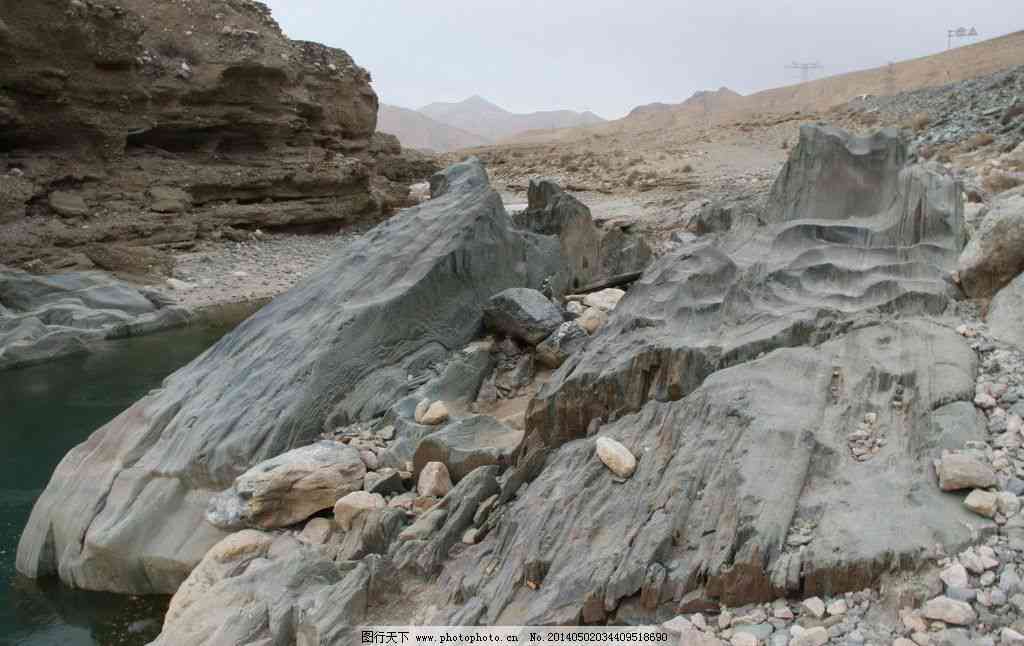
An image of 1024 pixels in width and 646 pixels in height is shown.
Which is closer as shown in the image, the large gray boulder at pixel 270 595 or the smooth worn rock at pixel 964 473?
the smooth worn rock at pixel 964 473

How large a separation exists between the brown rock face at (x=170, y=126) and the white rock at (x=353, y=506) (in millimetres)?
13701

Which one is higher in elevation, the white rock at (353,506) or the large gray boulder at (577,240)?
the large gray boulder at (577,240)

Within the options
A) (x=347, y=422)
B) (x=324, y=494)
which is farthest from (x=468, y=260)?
(x=324, y=494)

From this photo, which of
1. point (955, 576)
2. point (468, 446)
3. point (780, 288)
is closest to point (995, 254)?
point (780, 288)

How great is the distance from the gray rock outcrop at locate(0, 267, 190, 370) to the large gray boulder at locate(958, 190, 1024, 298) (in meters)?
12.7

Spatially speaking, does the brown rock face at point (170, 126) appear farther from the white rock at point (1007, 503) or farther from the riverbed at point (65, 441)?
the white rock at point (1007, 503)

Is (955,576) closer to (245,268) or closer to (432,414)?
(432,414)

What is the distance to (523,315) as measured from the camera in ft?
25.3

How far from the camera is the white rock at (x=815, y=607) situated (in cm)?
325

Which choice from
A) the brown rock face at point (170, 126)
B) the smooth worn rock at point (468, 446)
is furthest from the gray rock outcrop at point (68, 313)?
the smooth worn rock at point (468, 446)

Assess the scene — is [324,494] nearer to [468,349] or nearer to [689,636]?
[468,349]

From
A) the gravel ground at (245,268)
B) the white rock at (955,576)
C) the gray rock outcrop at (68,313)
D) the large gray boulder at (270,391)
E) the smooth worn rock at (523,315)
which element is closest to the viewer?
the white rock at (955,576)

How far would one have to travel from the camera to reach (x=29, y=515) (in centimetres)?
742

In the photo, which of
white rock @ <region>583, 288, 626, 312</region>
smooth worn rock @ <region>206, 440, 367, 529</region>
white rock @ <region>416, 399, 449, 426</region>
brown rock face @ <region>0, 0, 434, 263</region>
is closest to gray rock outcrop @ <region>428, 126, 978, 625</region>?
white rock @ <region>416, 399, 449, 426</region>
